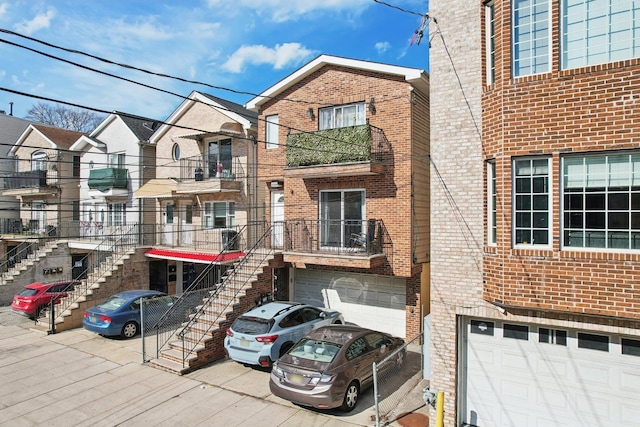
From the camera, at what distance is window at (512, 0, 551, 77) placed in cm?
703

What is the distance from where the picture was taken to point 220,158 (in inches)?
743

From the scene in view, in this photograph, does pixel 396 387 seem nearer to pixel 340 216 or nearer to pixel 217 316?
pixel 217 316

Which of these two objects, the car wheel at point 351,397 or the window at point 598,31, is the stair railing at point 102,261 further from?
the window at point 598,31

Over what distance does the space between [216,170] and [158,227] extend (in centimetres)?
551

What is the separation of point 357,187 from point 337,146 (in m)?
1.57

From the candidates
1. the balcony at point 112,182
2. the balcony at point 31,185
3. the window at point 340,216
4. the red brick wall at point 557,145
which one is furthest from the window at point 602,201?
the balcony at point 31,185

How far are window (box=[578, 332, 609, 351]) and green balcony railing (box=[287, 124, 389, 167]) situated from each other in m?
7.57

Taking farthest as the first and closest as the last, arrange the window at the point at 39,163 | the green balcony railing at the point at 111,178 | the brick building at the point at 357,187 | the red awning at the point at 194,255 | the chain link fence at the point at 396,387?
the window at the point at 39,163 < the green balcony railing at the point at 111,178 < the red awning at the point at 194,255 < the brick building at the point at 357,187 < the chain link fence at the point at 396,387

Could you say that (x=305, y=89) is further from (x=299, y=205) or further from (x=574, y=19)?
(x=574, y=19)

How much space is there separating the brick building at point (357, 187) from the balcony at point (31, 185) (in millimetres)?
18556

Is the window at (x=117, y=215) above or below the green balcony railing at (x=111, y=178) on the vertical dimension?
below

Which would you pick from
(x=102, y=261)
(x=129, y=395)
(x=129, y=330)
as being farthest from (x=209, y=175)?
(x=129, y=395)

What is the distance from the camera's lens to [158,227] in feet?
70.6

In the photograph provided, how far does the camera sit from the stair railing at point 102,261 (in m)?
16.7
